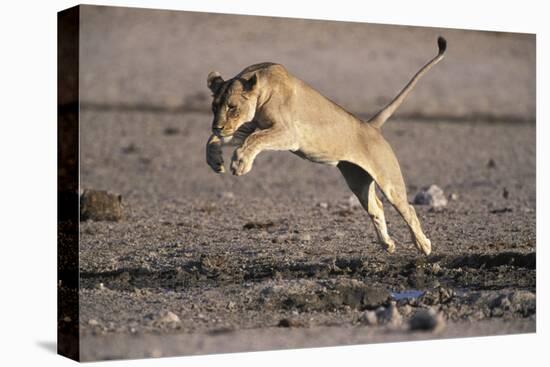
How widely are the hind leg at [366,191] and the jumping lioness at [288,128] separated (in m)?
0.02

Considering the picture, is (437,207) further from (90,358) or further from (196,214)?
(90,358)

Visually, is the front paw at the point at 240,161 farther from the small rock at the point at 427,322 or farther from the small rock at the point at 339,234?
the small rock at the point at 339,234

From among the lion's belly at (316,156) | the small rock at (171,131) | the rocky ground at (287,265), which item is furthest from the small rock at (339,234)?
the small rock at (171,131)

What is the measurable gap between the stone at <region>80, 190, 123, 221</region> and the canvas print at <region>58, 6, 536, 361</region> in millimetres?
20

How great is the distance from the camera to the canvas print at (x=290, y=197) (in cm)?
823

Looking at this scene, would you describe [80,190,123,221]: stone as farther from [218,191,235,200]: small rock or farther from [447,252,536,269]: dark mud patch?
[447,252,536,269]: dark mud patch

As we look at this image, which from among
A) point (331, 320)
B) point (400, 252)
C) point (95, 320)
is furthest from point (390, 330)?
point (95, 320)

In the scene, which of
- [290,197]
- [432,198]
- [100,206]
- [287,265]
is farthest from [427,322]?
[290,197]

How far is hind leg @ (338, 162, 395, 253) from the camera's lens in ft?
30.7

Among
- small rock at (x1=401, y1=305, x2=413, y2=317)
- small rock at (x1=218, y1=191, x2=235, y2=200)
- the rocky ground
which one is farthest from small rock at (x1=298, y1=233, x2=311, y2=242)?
small rock at (x1=218, y1=191, x2=235, y2=200)

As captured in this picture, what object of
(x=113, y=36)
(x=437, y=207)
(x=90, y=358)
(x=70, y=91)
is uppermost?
(x=113, y=36)

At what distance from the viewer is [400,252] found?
10.2 metres

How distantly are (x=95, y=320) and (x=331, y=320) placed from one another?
1.80 metres

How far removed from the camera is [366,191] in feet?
31.0
